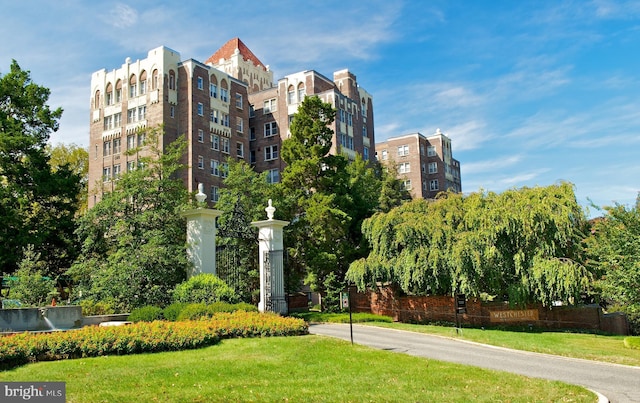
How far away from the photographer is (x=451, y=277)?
23422 mm

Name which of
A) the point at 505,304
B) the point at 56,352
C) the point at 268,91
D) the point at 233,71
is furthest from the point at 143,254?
the point at 233,71

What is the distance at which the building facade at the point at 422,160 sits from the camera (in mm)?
74000

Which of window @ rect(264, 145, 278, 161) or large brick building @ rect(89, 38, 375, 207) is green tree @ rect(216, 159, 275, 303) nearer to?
large brick building @ rect(89, 38, 375, 207)

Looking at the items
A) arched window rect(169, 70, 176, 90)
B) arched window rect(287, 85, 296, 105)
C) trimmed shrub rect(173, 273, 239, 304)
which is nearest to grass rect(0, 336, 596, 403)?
trimmed shrub rect(173, 273, 239, 304)

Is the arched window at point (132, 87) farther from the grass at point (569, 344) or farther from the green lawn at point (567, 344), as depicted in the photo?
the green lawn at point (567, 344)

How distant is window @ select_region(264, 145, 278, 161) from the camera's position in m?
56.1

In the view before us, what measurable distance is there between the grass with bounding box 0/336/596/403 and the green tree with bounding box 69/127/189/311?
7.79 meters

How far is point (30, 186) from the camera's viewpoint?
28422mm

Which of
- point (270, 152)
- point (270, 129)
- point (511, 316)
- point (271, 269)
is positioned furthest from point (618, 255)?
point (270, 129)

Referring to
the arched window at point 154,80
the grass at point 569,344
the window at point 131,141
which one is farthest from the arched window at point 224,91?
the grass at point 569,344

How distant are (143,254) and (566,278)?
16080mm

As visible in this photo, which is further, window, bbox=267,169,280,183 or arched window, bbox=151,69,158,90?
window, bbox=267,169,280,183

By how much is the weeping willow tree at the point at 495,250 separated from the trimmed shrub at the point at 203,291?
27.8 feet

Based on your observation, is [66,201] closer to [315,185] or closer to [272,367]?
[315,185]
